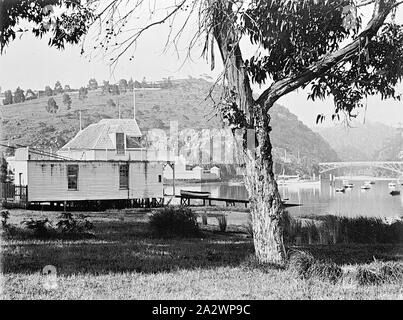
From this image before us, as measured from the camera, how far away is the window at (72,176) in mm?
6371

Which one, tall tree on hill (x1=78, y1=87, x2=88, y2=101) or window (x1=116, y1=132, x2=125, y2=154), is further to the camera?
window (x1=116, y1=132, x2=125, y2=154)

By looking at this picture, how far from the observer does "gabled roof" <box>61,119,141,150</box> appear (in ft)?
20.9

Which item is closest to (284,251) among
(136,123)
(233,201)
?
(233,201)

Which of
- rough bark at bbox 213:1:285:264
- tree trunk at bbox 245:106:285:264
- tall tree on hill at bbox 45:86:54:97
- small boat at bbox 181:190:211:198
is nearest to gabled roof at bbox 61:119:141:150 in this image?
tall tree on hill at bbox 45:86:54:97

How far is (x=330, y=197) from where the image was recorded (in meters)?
6.79

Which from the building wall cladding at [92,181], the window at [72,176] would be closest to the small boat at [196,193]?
the building wall cladding at [92,181]

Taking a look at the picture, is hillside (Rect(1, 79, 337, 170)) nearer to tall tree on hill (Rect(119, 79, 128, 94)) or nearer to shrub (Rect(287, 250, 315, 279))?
tall tree on hill (Rect(119, 79, 128, 94))

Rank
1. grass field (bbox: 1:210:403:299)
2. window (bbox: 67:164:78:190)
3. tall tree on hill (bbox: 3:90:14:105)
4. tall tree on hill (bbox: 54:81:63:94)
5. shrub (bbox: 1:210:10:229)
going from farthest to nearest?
window (bbox: 67:164:78:190)
tall tree on hill (bbox: 54:81:63:94)
shrub (bbox: 1:210:10:229)
tall tree on hill (bbox: 3:90:14:105)
grass field (bbox: 1:210:403:299)

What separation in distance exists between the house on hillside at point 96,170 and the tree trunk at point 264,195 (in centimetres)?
125

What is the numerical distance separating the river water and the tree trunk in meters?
0.67

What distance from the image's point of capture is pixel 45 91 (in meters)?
6.13

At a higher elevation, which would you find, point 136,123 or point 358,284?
point 136,123

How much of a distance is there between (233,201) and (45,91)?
8.55 feet
